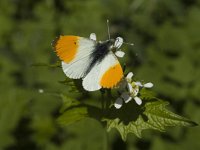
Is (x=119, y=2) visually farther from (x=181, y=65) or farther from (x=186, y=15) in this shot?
(x=181, y=65)

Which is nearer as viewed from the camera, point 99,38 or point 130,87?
point 130,87

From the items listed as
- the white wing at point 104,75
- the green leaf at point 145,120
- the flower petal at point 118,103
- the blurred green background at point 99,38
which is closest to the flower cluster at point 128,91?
the flower petal at point 118,103

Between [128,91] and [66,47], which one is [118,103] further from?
[66,47]

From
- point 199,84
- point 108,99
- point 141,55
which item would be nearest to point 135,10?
point 141,55

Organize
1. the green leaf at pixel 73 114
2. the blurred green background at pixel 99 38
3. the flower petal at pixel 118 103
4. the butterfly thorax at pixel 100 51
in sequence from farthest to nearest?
the blurred green background at pixel 99 38 < the green leaf at pixel 73 114 < the flower petal at pixel 118 103 < the butterfly thorax at pixel 100 51

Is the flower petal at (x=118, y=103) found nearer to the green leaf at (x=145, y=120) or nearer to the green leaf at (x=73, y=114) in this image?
the green leaf at (x=145, y=120)

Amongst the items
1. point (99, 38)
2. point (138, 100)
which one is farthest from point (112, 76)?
point (99, 38)

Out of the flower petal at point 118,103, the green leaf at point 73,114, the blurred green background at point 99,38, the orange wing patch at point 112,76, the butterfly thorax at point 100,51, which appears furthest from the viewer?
the blurred green background at point 99,38
